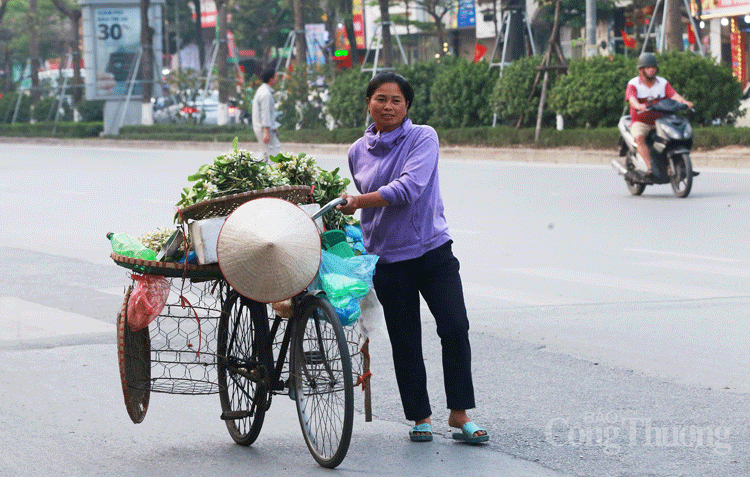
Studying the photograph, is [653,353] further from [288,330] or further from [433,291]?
[288,330]

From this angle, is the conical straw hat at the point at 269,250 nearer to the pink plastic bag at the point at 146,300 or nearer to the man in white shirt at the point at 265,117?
the pink plastic bag at the point at 146,300

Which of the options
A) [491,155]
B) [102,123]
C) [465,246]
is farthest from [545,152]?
[102,123]

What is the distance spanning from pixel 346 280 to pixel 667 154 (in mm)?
10800

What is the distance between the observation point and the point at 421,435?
4.98 meters

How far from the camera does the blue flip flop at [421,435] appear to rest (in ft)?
16.3

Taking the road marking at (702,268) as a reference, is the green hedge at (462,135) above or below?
above

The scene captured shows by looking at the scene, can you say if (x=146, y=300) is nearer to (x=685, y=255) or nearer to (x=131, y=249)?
(x=131, y=249)

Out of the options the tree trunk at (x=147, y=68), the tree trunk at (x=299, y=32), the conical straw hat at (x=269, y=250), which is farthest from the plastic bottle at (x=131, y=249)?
the tree trunk at (x=147, y=68)

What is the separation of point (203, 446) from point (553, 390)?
1720 millimetres

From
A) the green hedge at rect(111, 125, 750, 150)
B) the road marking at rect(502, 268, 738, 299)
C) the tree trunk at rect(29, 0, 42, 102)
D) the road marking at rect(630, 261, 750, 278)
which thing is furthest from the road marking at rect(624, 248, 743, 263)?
the tree trunk at rect(29, 0, 42, 102)

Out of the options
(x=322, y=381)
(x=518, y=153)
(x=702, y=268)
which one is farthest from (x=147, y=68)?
(x=322, y=381)

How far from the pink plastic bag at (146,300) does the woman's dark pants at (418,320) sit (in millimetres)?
868

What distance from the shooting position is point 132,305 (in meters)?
4.84

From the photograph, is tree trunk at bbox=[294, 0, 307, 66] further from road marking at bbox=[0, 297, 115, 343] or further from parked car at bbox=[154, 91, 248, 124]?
road marking at bbox=[0, 297, 115, 343]
